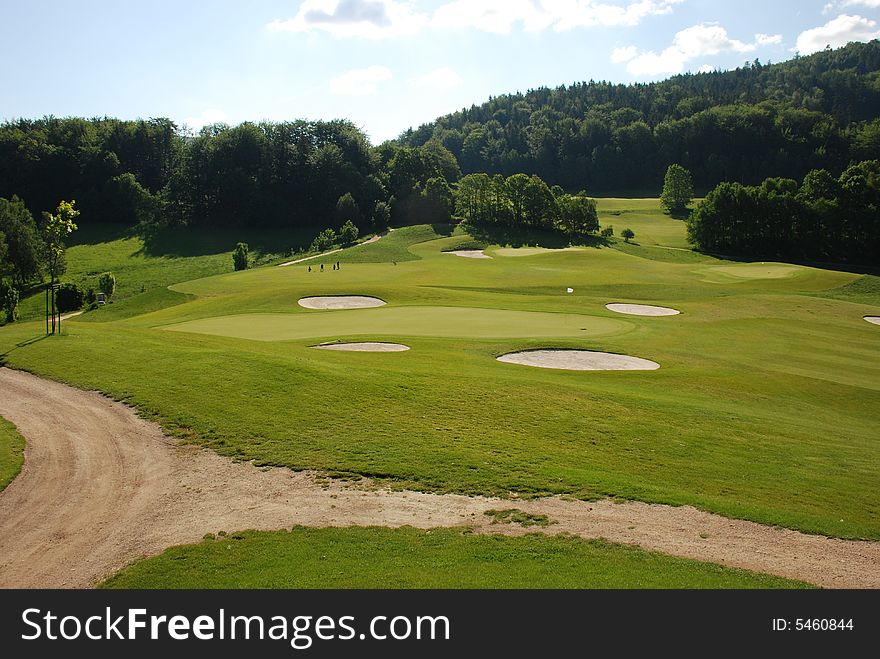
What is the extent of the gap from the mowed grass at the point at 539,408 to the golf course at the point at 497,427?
3.7 inches

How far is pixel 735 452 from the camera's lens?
18.6m

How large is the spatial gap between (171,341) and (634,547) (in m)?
22.2

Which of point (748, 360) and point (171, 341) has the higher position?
point (171, 341)

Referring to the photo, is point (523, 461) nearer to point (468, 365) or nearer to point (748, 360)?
point (468, 365)

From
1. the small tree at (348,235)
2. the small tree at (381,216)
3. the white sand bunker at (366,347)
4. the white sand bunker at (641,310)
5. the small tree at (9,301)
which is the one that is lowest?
the white sand bunker at (641,310)

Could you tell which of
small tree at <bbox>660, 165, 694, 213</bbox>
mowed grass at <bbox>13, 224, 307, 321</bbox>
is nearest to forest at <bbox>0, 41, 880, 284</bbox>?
mowed grass at <bbox>13, 224, 307, 321</bbox>

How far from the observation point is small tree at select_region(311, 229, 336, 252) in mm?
95731

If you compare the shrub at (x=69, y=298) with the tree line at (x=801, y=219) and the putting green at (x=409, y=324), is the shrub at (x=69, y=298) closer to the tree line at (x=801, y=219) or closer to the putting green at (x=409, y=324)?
the putting green at (x=409, y=324)

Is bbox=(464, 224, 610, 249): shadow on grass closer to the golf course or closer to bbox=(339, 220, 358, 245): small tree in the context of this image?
bbox=(339, 220, 358, 245): small tree

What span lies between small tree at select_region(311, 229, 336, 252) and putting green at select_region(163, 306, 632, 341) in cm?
5488

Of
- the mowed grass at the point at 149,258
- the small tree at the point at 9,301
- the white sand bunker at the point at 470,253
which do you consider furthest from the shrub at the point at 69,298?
Answer: the white sand bunker at the point at 470,253

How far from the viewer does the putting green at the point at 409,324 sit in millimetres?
34750

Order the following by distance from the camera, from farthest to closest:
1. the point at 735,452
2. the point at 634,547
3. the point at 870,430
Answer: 1. the point at 870,430
2. the point at 735,452
3. the point at 634,547
